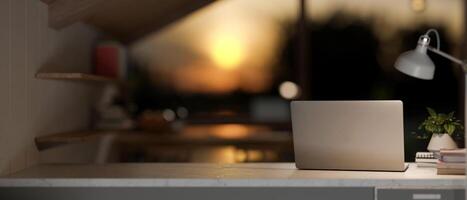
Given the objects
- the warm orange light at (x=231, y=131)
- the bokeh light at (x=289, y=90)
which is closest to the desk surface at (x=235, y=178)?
the warm orange light at (x=231, y=131)

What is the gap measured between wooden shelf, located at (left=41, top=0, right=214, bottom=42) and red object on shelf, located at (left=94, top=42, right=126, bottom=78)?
0.19m

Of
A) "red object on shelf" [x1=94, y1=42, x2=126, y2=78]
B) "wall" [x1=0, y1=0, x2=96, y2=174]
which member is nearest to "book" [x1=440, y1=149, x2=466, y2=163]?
"wall" [x1=0, y1=0, x2=96, y2=174]

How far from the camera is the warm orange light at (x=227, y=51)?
5.38m

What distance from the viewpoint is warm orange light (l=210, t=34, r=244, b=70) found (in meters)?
5.38

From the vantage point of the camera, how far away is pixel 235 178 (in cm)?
282

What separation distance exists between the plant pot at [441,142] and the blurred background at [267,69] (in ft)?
6.55

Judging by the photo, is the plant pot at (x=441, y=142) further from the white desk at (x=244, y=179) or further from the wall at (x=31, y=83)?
the wall at (x=31, y=83)

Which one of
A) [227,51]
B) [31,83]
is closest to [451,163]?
[31,83]

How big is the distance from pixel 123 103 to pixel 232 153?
2.94ft

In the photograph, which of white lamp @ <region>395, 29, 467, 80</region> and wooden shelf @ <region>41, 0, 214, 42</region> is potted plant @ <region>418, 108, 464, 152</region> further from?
wooden shelf @ <region>41, 0, 214, 42</region>

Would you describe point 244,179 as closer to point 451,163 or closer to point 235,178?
point 235,178

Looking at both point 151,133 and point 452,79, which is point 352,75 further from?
point 151,133

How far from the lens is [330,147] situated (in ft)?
9.84

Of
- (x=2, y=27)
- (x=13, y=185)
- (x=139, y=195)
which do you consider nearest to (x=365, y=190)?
(x=139, y=195)
